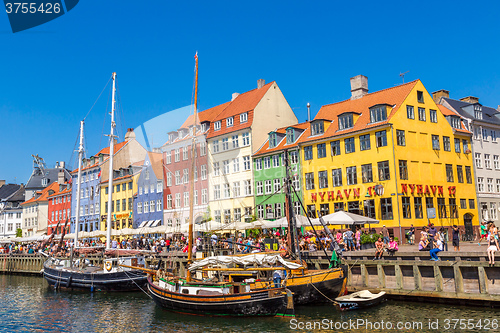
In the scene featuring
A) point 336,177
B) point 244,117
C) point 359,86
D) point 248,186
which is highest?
point 359,86

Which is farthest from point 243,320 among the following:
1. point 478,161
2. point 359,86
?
point 478,161

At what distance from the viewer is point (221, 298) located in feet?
73.0

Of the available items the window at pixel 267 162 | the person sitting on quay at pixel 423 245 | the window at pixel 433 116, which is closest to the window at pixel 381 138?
the window at pixel 433 116

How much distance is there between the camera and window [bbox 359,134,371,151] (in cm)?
4491

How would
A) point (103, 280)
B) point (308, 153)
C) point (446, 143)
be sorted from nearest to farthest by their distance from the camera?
point (103, 280) < point (446, 143) < point (308, 153)

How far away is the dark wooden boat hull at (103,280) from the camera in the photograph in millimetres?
33219

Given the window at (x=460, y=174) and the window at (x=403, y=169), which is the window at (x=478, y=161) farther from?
the window at (x=403, y=169)

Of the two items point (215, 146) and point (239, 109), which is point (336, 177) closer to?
point (239, 109)

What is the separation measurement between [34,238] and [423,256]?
2155 inches

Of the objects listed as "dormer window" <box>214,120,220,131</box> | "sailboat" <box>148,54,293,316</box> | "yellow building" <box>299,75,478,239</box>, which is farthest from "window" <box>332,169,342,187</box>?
"sailboat" <box>148,54,293,316</box>

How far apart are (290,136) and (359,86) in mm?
9114

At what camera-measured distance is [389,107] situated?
44375mm

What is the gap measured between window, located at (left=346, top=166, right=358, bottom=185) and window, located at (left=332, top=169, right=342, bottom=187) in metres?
0.93

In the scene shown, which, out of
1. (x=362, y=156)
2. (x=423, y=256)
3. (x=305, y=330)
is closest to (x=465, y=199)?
(x=362, y=156)
